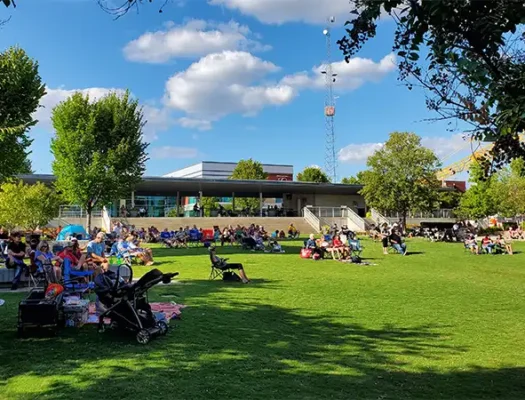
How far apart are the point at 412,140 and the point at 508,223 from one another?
1659 centimetres

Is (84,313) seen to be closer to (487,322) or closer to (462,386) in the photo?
(462,386)

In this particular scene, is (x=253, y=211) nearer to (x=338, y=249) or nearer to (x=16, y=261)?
(x=338, y=249)

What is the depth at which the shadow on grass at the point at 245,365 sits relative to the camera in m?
4.61

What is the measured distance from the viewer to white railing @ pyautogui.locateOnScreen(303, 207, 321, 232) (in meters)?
41.6

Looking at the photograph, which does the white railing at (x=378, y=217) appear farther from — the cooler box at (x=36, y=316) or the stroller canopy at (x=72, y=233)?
the cooler box at (x=36, y=316)

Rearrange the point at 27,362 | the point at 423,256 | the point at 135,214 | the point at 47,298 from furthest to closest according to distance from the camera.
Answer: the point at 135,214
the point at 423,256
the point at 47,298
the point at 27,362

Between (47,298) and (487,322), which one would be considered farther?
(487,322)

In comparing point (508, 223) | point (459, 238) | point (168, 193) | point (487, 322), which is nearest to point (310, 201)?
point (168, 193)

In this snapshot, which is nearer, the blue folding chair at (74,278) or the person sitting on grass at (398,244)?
the blue folding chair at (74,278)

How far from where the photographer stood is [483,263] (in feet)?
58.3

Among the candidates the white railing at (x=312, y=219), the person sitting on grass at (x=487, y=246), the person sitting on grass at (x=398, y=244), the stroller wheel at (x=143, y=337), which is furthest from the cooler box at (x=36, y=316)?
the white railing at (x=312, y=219)

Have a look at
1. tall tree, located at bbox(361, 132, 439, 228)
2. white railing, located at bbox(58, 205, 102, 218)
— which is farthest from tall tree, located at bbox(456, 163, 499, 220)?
white railing, located at bbox(58, 205, 102, 218)

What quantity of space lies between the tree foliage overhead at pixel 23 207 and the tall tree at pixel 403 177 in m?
25.2

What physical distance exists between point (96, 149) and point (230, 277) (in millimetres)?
19425
